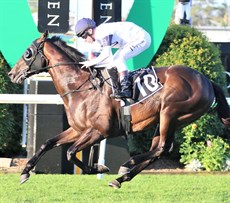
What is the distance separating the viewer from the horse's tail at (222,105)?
6934 mm

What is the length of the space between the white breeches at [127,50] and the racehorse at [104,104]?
0.81 ft

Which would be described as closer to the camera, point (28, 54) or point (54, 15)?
point (28, 54)

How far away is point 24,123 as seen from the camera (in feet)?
32.3

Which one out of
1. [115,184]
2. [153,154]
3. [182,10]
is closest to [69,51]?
[153,154]

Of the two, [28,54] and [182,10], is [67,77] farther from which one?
[182,10]

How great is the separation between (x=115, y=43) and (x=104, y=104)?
0.64m

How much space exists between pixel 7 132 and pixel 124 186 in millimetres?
2712

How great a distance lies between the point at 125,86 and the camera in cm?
652

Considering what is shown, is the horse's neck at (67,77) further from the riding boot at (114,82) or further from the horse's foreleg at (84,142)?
the horse's foreleg at (84,142)

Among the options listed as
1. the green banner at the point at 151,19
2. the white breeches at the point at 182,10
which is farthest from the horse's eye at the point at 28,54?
the white breeches at the point at 182,10

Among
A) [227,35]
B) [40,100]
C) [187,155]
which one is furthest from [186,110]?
[227,35]

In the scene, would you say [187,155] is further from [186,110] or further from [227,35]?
[227,35]

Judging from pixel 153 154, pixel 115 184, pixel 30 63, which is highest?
pixel 30 63

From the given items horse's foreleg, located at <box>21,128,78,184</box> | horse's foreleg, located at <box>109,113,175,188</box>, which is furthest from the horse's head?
horse's foreleg, located at <box>109,113,175,188</box>
